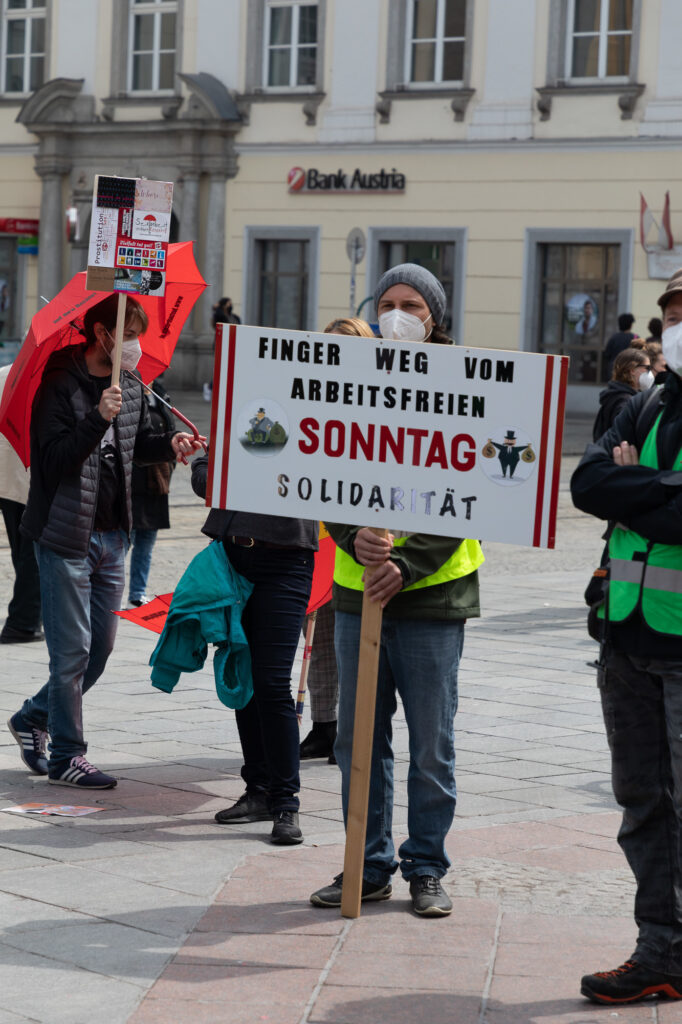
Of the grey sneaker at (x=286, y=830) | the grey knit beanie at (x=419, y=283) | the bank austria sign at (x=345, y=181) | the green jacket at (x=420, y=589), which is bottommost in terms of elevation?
the grey sneaker at (x=286, y=830)

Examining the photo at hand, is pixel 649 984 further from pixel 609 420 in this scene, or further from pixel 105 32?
pixel 105 32

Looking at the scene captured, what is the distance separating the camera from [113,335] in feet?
20.6

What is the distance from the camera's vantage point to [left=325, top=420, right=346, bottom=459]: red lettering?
15.6 feet

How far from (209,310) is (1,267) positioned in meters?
6.23

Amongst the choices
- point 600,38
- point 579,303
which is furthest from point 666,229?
point 600,38

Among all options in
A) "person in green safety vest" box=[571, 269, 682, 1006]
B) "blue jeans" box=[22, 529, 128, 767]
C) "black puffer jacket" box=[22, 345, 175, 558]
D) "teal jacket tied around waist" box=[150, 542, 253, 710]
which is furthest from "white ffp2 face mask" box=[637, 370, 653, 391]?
"person in green safety vest" box=[571, 269, 682, 1006]

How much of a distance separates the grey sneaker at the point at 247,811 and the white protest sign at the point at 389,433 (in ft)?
4.92

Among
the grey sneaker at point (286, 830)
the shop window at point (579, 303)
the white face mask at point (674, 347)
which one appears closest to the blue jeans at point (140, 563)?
the grey sneaker at point (286, 830)

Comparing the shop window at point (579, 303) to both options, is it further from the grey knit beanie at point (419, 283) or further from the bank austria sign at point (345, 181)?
the grey knit beanie at point (419, 283)

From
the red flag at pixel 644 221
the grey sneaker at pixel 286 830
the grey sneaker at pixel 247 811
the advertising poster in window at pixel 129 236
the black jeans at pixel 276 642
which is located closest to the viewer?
the grey sneaker at pixel 286 830

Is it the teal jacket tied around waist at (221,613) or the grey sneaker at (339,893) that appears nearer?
the grey sneaker at (339,893)

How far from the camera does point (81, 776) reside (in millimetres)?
6273

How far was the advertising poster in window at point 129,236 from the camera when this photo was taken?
6078 mm

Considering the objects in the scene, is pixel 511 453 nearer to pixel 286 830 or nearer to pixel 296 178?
pixel 286 830
